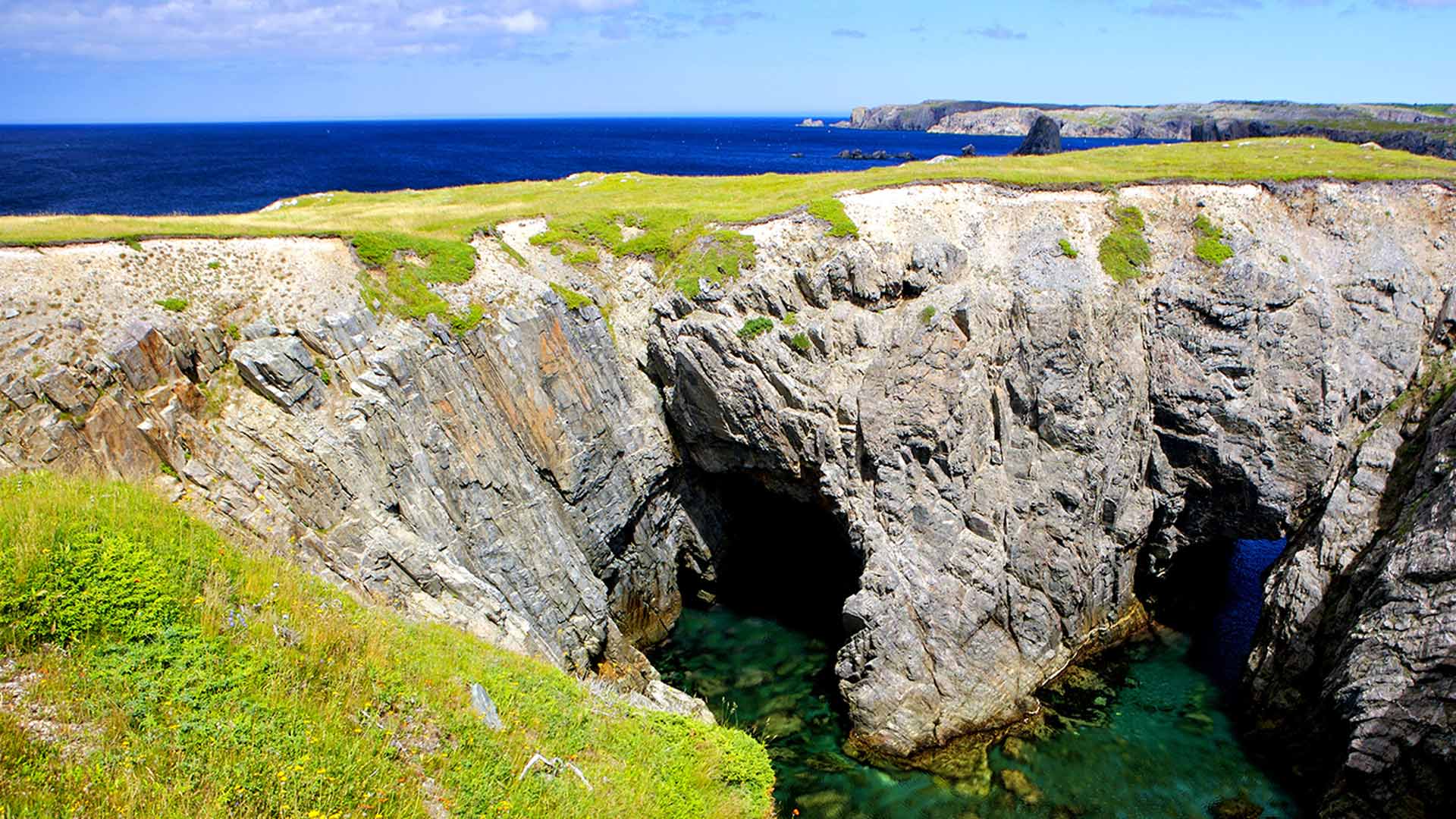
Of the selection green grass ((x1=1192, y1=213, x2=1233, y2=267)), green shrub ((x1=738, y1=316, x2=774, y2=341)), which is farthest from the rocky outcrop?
green shrub ((x1=738, y1=316, x2=774, y2=341))

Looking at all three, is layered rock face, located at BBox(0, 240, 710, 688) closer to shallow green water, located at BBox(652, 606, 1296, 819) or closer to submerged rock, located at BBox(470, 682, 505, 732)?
shallow green water, located at BBox(652, 606, 1296, 819)

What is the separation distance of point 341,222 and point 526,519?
49.7 ft

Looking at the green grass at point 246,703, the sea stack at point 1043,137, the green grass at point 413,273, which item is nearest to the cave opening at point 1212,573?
the green grass at point 246,703

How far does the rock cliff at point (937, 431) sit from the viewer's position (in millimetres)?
24984

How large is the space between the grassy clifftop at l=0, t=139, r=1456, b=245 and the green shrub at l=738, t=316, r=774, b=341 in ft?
21.9

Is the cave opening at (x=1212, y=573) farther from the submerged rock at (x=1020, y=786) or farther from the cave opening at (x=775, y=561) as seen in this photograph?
the cave opening at (x=775, y=561)

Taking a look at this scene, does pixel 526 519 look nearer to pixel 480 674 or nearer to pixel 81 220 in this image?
pixel 480 674

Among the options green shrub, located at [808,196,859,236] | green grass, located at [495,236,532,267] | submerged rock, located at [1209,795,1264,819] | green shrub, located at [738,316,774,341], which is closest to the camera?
submerged rock, located at [1209,795,1264,819]

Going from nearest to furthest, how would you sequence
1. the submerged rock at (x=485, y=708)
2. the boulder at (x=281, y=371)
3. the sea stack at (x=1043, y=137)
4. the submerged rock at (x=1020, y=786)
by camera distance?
the submerged rock at (x=485, y=708), the boulder at (x=281, y=371), the submerged rock at (x=1020, y=786), the sea stack at (x=1043, y=137)

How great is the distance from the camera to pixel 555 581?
30.3m

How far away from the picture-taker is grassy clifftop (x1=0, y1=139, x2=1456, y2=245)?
35031 mm

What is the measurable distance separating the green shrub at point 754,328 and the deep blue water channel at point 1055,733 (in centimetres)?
1370

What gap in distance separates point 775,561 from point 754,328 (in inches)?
557

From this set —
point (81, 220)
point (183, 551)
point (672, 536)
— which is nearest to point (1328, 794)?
point (672, 536)
